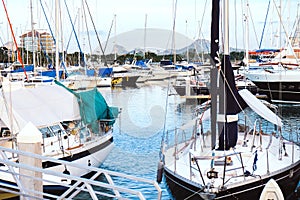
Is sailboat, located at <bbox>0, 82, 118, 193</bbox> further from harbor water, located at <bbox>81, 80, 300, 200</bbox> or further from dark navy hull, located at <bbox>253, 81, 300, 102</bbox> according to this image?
dark navy hull, located at <bbox>253, 81, 300, 102</bbox>

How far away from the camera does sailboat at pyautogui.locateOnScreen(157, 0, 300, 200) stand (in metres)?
9.38

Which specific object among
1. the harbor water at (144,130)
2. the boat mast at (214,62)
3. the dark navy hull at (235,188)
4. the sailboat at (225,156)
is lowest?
the harbor water at (144,130)

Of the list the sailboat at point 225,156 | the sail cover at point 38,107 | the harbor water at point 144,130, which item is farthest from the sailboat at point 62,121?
the sailboat at point 225,156

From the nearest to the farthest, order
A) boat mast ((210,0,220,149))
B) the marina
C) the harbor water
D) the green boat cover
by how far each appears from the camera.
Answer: the marina
boat mast ((210,0,220,149))
the green boat cover
the harbor water

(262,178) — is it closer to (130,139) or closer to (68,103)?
(68,103)

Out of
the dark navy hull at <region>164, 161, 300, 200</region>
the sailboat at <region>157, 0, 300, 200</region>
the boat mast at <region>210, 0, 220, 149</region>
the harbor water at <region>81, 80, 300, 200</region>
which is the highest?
the boat mast at <region>210, 0, 220, 149</region>

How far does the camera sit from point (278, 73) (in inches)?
1363

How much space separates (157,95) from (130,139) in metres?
23.8

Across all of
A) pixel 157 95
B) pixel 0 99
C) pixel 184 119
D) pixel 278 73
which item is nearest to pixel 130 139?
pixel 184 119

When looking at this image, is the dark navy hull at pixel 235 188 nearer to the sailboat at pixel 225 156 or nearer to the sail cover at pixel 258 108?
the sailboat at pixel 225 156

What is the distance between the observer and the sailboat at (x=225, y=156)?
938 cm

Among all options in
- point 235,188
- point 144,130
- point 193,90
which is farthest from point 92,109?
point 193,90

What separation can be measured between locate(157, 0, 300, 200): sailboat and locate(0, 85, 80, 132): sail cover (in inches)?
145

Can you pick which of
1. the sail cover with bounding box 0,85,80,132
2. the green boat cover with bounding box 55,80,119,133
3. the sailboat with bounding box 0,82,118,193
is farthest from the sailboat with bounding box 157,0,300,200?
the sail cover with bounding box 0,85,80,132
